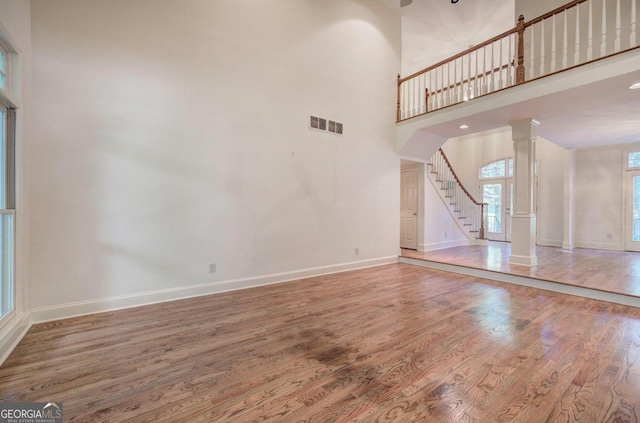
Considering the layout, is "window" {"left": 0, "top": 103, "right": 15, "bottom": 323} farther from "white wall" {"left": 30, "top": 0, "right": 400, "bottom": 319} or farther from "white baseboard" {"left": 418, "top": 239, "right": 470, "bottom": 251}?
"white baseboard" {"left": 418, "top": 239, "right": 470, "bottom": 251}

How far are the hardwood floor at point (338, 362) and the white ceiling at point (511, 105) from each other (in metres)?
2.88

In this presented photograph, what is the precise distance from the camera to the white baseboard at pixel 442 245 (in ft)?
23.0

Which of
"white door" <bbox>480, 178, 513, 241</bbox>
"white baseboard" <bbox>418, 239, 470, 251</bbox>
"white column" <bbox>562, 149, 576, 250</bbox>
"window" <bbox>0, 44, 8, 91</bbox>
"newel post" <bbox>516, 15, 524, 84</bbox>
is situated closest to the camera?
"window" <bbox>0, 44, 8, 91</bbox>

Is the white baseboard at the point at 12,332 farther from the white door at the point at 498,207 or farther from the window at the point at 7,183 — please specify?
the white door at the point at 498,207

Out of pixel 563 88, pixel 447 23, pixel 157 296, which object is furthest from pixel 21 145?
pixel 447 23

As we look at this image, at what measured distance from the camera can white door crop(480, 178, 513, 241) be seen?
8633mm

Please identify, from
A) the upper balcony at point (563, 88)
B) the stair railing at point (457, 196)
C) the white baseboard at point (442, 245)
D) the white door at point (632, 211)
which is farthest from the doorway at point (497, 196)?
the white door at point (632, 211)

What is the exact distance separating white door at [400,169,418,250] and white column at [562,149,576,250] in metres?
4.07

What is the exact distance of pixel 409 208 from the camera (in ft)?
24.1

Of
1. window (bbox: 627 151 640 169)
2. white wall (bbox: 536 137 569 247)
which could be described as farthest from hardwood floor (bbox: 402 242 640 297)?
window (bbox: 627 151 640 169)

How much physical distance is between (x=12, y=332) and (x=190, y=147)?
8.23 ft

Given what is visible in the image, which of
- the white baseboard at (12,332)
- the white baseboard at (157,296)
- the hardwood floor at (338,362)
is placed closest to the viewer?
the hardwood floor at (338,362)

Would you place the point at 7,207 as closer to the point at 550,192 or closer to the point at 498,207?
the point at 498,207

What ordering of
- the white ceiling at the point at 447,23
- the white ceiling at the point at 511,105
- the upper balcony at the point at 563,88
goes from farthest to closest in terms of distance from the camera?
the white ceiling at the point at 447,23 → the white ceiling at the point at 511,105 → the upper balcony at the point at 563,88
